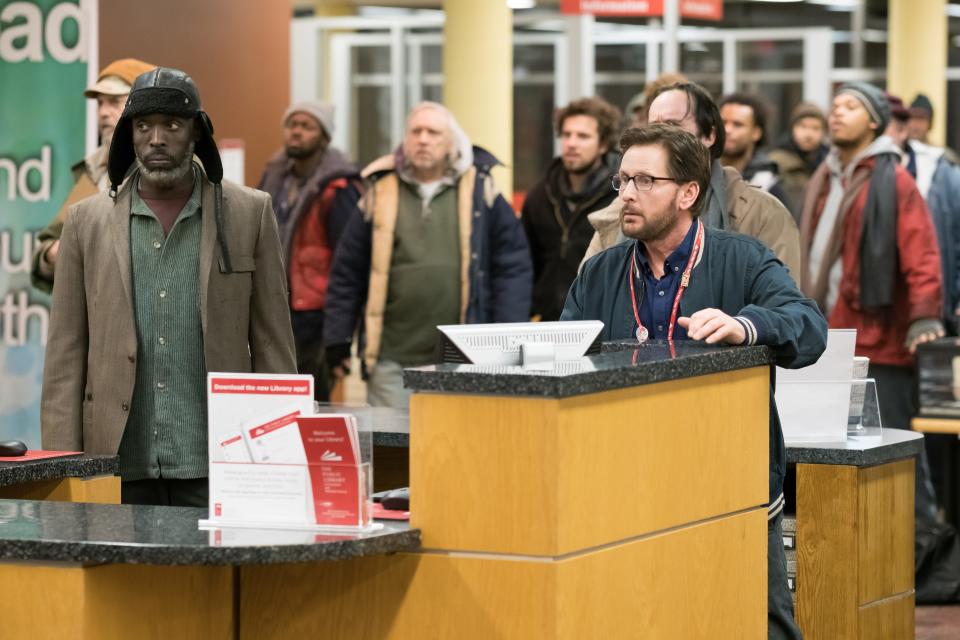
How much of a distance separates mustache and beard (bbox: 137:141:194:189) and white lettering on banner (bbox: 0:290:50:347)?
2.34 meters

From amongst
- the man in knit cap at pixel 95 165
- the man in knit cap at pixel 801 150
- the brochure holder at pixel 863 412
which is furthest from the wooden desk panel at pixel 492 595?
the man in knit cap at pixel 801 150

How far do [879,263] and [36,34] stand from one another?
3.24 m

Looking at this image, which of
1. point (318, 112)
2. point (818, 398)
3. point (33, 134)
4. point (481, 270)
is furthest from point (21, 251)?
point (818, 398)

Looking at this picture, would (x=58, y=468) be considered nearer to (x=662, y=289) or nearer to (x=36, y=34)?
(x=662, y=289)

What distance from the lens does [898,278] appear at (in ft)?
23.1

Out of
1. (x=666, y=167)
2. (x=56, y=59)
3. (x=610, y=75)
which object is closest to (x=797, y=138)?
(x=56, y=59)

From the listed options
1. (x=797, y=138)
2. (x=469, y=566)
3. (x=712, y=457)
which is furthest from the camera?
(x=797, y=138)

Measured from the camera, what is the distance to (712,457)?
11.8 feet

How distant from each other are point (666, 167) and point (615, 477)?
107 cm

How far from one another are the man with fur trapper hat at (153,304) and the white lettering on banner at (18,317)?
2172mm

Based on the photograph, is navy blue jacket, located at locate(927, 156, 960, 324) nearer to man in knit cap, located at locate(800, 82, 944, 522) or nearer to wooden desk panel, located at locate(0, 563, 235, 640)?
man in knit cap, located at locate(800, 82, 944, 522)

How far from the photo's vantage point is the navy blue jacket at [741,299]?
3828 millimetres

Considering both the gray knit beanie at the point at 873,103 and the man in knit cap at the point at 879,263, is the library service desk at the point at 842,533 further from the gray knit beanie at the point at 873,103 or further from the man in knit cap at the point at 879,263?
the gray knit beanie at the point at 873,103

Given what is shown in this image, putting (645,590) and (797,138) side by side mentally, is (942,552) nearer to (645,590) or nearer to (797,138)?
(645,590)
